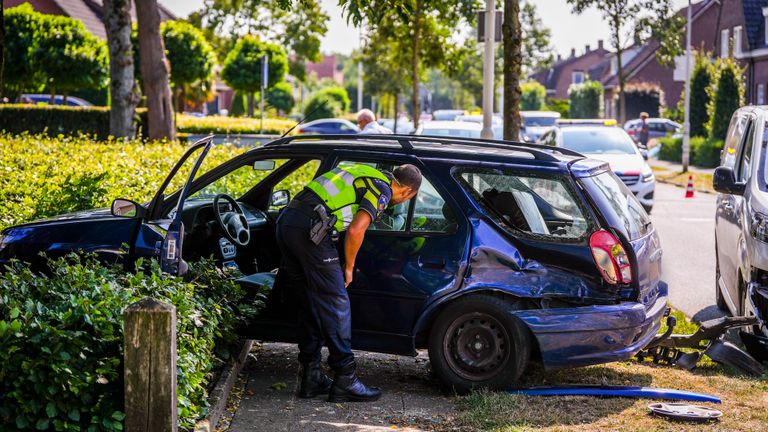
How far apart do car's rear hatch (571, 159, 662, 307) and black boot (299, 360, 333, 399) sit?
6.60ft

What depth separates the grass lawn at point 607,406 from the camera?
626 centimetres

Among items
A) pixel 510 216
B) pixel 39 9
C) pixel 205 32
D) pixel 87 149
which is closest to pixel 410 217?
pixel 510 216

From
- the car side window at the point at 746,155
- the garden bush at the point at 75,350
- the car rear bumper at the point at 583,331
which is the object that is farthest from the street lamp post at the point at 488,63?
the garden bush at the point at 75,350

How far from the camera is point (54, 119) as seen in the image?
3125 centimetres

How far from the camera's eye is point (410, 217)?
23.2 ft

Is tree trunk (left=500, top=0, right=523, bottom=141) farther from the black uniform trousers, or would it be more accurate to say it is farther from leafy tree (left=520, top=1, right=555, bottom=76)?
leafy tree (left=520, top=1, right=555, bottom=76)

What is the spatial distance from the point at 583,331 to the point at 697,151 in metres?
34.0

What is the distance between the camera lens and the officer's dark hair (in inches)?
260

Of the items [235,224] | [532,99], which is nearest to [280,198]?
[235,224]

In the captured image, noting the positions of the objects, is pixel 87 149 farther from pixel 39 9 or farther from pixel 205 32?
pixel 205 32

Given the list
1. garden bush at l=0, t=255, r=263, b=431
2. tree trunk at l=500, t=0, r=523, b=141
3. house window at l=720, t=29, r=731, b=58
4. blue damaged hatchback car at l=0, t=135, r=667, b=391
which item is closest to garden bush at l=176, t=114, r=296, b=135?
tree trunk at l=500, t=0, r=523, b=141

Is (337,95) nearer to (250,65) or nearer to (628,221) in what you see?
(250,65)

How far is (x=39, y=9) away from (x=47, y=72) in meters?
18.2

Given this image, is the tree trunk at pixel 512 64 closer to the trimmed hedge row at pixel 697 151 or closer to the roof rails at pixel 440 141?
the roof rails at pixel 440 141
